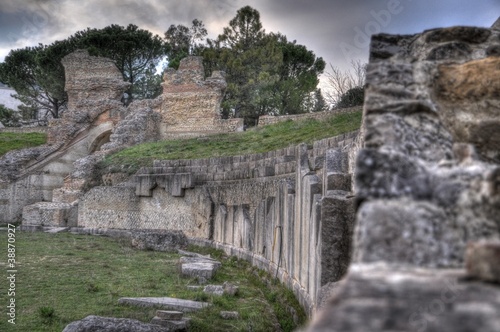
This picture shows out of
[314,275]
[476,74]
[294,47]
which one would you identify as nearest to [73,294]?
[314,275]

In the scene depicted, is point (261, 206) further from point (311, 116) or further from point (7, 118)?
point (7, 118)

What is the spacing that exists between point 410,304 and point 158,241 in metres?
12.0

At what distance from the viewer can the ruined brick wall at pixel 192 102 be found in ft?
96.9

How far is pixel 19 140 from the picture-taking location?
100 ft

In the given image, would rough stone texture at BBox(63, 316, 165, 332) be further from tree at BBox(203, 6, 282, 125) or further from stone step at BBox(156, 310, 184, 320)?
tree at BBox(203, 6, 282, 125)

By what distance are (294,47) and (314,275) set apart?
34.0 meters

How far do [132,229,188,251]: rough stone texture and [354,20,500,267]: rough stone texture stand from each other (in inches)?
427

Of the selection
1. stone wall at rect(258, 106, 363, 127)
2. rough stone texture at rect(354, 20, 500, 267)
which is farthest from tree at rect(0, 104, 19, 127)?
rough stone texture at rect(354, 20, 500, 267)

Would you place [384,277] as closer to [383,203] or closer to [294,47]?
[383,203]

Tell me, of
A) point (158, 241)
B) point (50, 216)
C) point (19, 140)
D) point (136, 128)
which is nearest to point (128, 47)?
point (19, 140)

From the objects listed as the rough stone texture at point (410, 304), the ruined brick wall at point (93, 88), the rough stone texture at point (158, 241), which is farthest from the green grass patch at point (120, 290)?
the ruined brick wall at point (93, 88)

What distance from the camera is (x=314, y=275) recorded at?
5.48 m

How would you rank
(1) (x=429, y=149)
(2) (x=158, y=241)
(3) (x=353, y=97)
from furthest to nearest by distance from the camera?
(3) (x=353, y=97) < (2) (x=158, y=241) < (1) (x=429, y=149)

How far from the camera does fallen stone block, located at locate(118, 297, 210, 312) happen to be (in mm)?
6574
